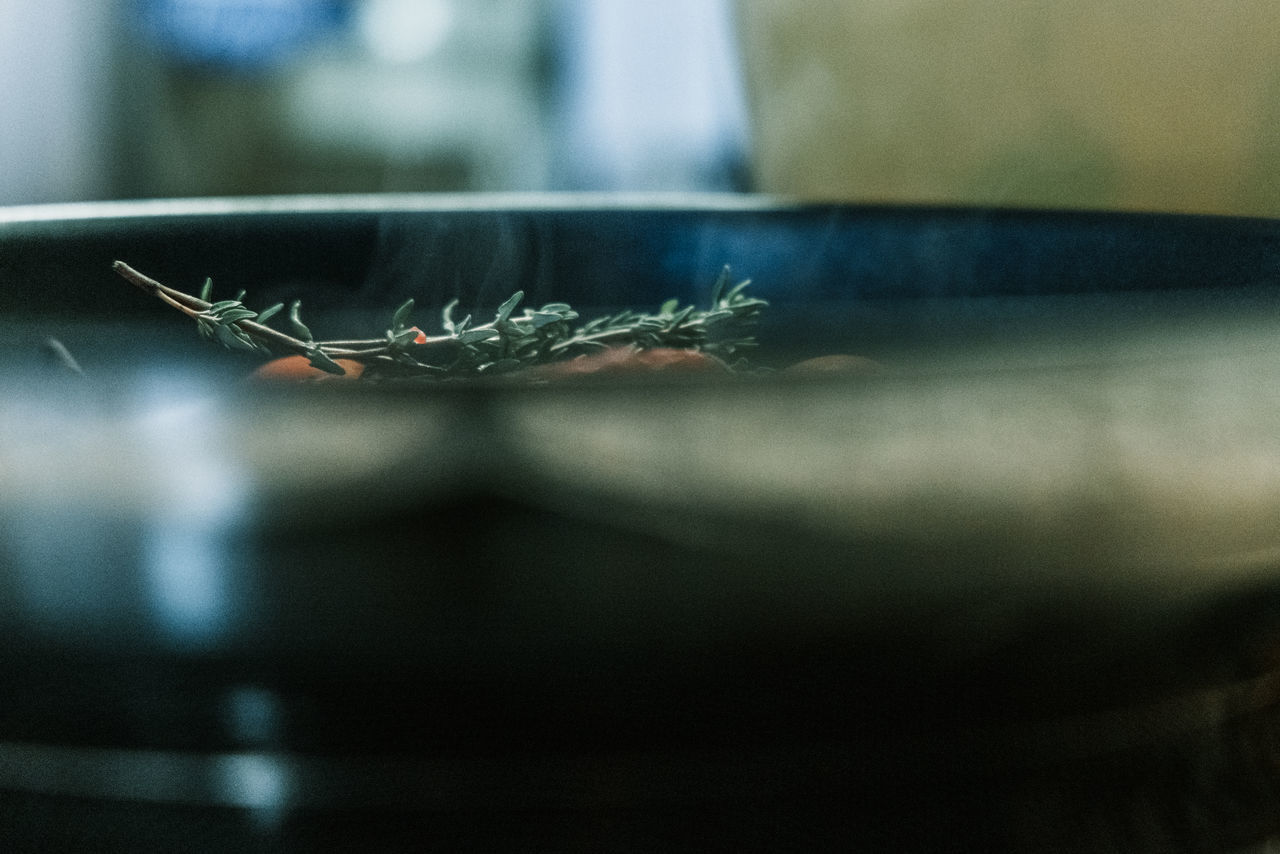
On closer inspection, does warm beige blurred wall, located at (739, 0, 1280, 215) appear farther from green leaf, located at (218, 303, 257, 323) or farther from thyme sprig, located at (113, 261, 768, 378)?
green leaf, located at (218, 303, 257, 323)

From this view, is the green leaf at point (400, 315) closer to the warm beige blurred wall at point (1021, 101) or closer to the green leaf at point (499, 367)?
the green leaf at point (499, 367)

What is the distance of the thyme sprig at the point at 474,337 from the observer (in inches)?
9.3

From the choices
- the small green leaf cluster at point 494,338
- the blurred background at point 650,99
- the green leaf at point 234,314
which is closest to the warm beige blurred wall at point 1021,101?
the blurred background at point 650,99

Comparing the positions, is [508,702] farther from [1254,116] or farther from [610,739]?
[1254,116]

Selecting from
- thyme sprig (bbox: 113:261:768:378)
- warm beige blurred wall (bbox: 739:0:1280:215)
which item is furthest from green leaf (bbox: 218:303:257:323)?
warm beige blurred wall (bbox: 739:0:1280:215)

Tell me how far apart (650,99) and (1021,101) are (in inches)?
77.9

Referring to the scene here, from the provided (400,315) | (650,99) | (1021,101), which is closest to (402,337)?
(400,315)

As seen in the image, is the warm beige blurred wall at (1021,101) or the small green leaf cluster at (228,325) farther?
the warm beige blurred wall at (1021,101)

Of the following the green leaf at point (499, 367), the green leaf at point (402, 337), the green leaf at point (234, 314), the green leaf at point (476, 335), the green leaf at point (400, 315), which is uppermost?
the green leaf at point (234, 314)

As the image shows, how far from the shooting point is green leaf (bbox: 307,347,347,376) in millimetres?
218

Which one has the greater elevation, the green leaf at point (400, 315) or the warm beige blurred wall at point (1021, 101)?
the warm beige blurred wall at point (1021, 101)

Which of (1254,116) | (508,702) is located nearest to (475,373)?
(508,702)

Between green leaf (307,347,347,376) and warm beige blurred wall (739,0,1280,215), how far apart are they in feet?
0.94

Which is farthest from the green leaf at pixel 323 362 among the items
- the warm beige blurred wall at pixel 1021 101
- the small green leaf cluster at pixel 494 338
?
the warm beige blurred wall at pixel 1021 101
